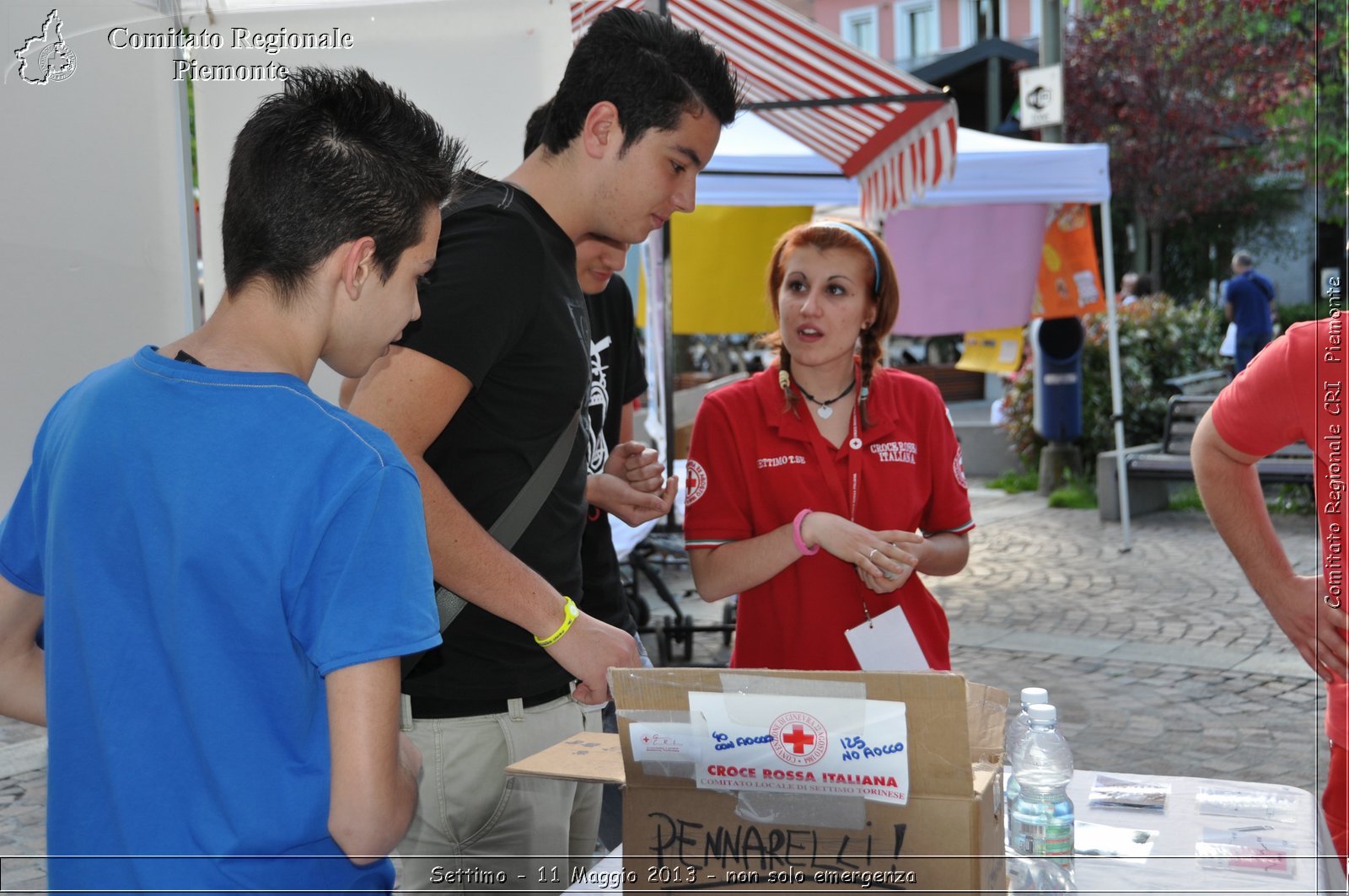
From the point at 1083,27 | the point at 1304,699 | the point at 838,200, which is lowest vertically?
the point at 1304,699

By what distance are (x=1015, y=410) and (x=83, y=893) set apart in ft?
35.9

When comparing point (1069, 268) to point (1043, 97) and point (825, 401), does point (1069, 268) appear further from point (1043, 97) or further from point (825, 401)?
point (825, 401)

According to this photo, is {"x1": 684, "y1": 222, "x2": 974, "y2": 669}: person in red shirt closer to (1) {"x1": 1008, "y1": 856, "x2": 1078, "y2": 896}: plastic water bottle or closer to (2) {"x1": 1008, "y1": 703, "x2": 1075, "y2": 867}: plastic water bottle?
(2) {"x1": 1008, "y1": 703, "x2": 1075, "y2": 867}: plastic water bottle

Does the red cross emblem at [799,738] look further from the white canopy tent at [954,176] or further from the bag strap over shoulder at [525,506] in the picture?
the white canopy tent at [954,176]

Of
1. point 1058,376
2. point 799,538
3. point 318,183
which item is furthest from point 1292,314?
point 318,183

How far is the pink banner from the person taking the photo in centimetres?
812

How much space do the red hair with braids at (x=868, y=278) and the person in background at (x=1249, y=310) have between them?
945 cm

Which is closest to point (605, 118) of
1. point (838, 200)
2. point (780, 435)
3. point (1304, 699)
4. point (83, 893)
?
point (780, 435)

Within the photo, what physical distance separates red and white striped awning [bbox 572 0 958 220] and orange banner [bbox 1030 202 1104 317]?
192 centimetres

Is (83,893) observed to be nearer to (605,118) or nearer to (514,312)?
(514,312)

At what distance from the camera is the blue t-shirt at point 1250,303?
11141 millimetres

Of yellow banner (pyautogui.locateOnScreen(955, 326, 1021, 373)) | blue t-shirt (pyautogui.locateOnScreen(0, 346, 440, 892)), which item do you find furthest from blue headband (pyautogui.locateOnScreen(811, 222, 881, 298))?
yellow banner (pyautogui.locateOnScreen(955, 326, 1021, 373))

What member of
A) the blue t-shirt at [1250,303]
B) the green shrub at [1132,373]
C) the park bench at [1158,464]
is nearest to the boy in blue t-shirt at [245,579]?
the park bench at [1158,464]

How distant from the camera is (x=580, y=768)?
5.21 ft
